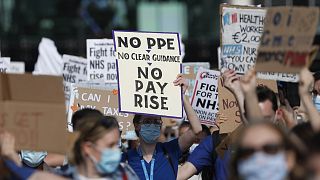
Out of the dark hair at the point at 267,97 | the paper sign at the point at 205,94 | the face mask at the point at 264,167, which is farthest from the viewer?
the paper sign at the point at 205,94

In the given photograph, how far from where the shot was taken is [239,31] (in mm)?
11344

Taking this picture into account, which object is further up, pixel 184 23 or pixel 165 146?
pixel 165 146

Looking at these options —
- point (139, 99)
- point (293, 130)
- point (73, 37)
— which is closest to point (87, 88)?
point (139, 99)

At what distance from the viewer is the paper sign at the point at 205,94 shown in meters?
12.5

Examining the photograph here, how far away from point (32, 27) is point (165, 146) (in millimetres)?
26278

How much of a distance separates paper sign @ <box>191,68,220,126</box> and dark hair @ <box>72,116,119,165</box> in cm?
443

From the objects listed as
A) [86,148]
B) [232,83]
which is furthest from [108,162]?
[232,83]

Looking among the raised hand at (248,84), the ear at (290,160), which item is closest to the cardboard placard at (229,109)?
the raised hand at (248,84)

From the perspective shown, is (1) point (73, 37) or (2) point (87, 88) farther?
(1) point (73, 37)

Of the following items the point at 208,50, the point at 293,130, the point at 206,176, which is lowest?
the point at 208,50

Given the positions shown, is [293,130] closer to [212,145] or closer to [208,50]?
[212,145]

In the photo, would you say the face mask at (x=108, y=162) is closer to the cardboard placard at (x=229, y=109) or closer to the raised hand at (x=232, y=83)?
the raised hand at (x=232, y=83)

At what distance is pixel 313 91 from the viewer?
1179 cm

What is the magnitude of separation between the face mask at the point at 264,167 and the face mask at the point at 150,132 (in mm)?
3300
